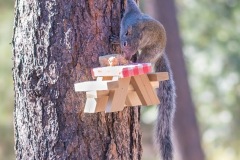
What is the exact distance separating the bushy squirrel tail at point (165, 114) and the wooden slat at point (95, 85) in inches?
18.2

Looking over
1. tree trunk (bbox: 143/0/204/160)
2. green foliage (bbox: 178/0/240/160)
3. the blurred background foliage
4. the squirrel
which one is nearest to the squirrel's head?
the squirrel

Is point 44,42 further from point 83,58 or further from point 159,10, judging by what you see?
point 159,10

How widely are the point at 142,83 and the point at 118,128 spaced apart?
0.72 ft

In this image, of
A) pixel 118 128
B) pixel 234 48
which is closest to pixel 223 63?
pixel 234 48

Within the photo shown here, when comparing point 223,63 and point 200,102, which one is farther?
point 200,102

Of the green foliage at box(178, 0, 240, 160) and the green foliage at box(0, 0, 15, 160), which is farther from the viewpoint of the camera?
the green foliage at box(178, 0, 240, 160)

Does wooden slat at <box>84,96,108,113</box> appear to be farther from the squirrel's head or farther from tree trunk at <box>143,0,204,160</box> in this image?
tree trunk at <box>143,0,204,160</box>

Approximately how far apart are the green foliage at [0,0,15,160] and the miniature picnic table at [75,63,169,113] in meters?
5.00

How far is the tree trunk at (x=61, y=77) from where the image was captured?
2.12m

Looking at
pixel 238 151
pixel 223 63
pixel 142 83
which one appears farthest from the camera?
pixel 238 151

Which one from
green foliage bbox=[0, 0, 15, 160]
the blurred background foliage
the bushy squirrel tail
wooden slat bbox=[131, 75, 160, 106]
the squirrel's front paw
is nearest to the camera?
wooden slat bbox=[131, 75, 160, 106]

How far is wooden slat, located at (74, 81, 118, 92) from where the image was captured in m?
1.93

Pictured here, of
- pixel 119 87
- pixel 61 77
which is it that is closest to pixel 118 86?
pixel 119 87

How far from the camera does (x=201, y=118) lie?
8195 millimetres
